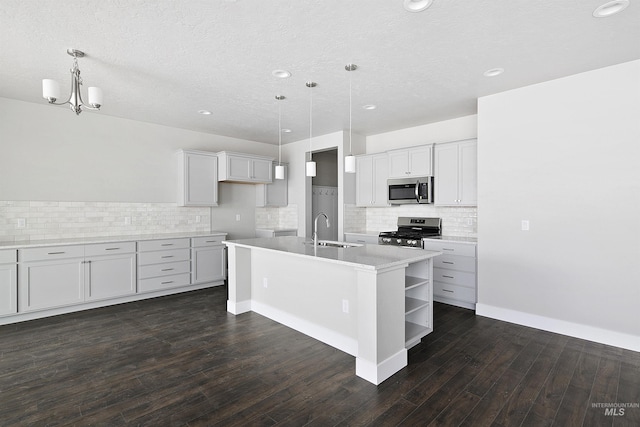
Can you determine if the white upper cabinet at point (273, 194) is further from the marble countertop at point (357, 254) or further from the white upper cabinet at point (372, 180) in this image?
the marble countertop at point (357, 254)

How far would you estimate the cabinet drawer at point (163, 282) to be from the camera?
182 inches

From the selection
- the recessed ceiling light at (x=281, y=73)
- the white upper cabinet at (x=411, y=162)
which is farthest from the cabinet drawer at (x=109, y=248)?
the white upper cabinet at (x=411, y=162)

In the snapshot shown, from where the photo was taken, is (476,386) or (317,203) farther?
(317,203)

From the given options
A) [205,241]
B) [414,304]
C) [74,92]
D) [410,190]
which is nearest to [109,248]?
[205,241]

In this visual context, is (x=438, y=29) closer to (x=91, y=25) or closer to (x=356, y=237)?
(x=91, y=25)

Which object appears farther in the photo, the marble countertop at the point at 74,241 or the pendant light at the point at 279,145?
the pendant light at the point at 279,145

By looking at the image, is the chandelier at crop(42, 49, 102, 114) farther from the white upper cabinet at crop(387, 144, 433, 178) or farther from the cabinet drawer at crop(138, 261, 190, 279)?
the white upper cabinet at crop(387, 144, 433, 178)

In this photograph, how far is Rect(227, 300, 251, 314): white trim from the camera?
401cm

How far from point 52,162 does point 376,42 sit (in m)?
4.50

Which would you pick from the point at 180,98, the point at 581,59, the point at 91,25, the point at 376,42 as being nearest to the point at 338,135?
the point at 180,98

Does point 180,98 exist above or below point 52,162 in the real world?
above

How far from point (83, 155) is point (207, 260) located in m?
2.32

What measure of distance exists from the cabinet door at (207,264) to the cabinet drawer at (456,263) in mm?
3429

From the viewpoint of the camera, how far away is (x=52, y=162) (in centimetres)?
439
